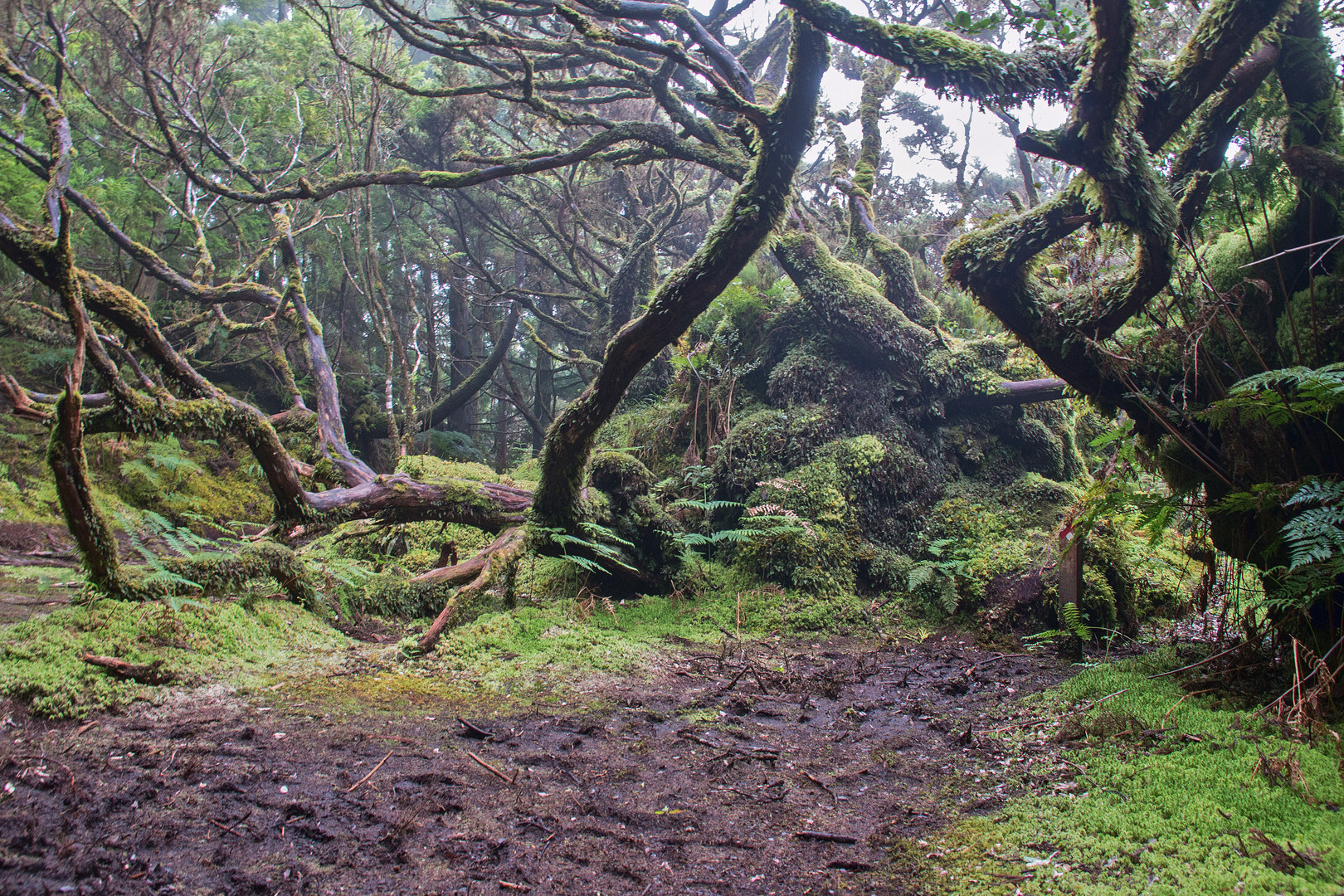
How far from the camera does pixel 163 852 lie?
1914mm

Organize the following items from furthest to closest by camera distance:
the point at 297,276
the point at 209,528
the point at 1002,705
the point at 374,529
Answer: the point at 209,528
the point at 297,276
the point at 374,529
the point at 1002,705

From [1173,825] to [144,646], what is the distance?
4.64 metres

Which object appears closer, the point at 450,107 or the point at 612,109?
the point at 450,107

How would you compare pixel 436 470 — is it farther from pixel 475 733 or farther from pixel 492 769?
pixel 492 769

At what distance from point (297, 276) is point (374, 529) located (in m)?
3.37

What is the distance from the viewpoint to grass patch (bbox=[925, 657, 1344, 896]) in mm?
1728

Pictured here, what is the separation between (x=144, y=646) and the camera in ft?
11.3

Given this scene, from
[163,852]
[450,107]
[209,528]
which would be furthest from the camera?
[450,107]

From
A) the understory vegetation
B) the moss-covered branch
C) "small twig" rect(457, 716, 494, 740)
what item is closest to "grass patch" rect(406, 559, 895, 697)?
the understory vegetation

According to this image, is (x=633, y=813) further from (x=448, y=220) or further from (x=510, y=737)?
(x=448, y=220)

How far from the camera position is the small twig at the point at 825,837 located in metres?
2.40

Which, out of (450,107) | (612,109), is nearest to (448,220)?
(450,107)

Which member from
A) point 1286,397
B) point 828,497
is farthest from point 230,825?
point 828,497

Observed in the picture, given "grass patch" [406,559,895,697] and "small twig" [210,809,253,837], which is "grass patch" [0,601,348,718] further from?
"small twig" [210,809,253,837]
